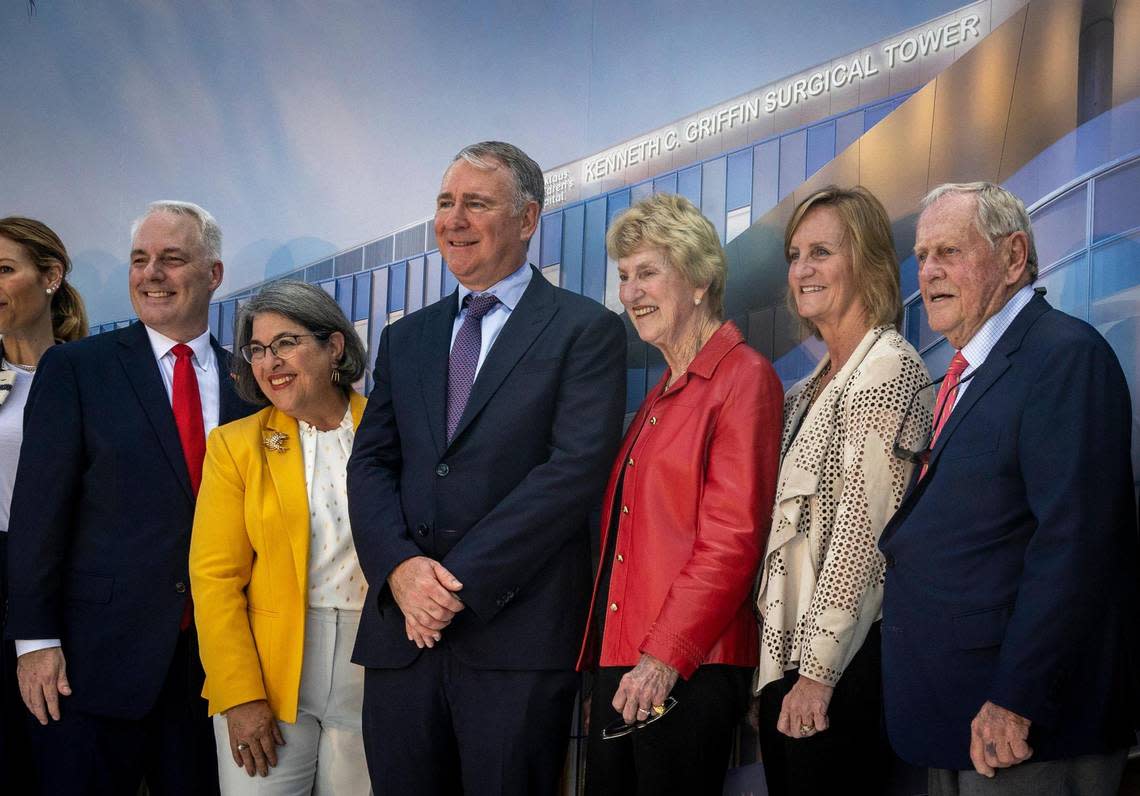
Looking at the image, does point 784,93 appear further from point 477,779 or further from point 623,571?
point 477,779

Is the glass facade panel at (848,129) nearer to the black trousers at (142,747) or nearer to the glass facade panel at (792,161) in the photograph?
the glass facade panel at (792,161)

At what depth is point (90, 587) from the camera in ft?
10.7

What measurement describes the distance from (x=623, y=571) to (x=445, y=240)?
3.35 feet

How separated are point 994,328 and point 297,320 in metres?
1.83

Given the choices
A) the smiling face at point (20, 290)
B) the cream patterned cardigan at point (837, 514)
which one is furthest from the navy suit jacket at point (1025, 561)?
the smiling face at point (20, 290)

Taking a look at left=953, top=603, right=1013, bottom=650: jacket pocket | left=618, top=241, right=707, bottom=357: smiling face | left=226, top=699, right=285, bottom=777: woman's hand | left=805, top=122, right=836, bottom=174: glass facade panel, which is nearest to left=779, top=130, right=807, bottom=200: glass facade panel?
left=805, top=122, right=836, bottom=174: glass facade panel

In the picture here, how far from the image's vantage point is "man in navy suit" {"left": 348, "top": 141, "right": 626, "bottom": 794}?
2750 mm

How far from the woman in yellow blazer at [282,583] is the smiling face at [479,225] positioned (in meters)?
0.46

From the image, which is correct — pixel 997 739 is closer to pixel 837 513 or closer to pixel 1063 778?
pixel 1063 778

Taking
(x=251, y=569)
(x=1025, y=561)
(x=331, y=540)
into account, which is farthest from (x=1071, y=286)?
(x=251, y=569)

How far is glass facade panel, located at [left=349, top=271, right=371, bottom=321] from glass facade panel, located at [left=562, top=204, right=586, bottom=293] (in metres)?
0.82

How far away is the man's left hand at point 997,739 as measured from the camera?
83.0 inches

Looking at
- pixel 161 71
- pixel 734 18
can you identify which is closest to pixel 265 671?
pixel 734 18

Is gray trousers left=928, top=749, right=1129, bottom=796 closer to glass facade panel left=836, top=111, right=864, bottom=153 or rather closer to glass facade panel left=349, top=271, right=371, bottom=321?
glass facade panel left=836, top=111, right=864, bottom=153
